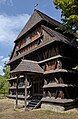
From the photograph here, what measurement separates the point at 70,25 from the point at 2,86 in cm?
2887

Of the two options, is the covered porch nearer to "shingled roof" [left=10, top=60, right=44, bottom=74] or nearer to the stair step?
"shingled roof" [left=10, top=60, right=44, bottom=74]

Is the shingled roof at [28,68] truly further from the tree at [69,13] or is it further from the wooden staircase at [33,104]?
the tree at [69,13]

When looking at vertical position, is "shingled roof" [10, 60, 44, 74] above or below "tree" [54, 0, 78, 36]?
below

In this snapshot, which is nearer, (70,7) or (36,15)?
(70,7)

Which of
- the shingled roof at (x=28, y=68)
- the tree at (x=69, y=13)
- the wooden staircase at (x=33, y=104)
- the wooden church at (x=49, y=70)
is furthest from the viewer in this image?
the wooden staircase at (x=33, y=104)

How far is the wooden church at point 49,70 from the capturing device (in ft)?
69.2

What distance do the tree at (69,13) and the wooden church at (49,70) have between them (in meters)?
1.67

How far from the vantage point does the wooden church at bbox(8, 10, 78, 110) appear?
21.1 m

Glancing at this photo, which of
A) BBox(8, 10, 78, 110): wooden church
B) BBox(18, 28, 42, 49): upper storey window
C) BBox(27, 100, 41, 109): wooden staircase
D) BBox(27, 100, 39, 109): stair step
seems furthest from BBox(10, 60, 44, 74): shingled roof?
BBox(18, 28, 42, 49): upper storey window

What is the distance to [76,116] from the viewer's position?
668 inches

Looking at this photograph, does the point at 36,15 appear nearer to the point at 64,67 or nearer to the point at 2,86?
the point at 64,67

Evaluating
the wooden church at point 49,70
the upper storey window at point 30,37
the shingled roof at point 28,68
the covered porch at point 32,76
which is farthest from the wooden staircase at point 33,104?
the upper storey window at point 30,37

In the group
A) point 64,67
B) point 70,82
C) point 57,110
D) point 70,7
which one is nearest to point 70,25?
point 70,7

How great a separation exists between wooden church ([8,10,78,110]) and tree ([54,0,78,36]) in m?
1.67
